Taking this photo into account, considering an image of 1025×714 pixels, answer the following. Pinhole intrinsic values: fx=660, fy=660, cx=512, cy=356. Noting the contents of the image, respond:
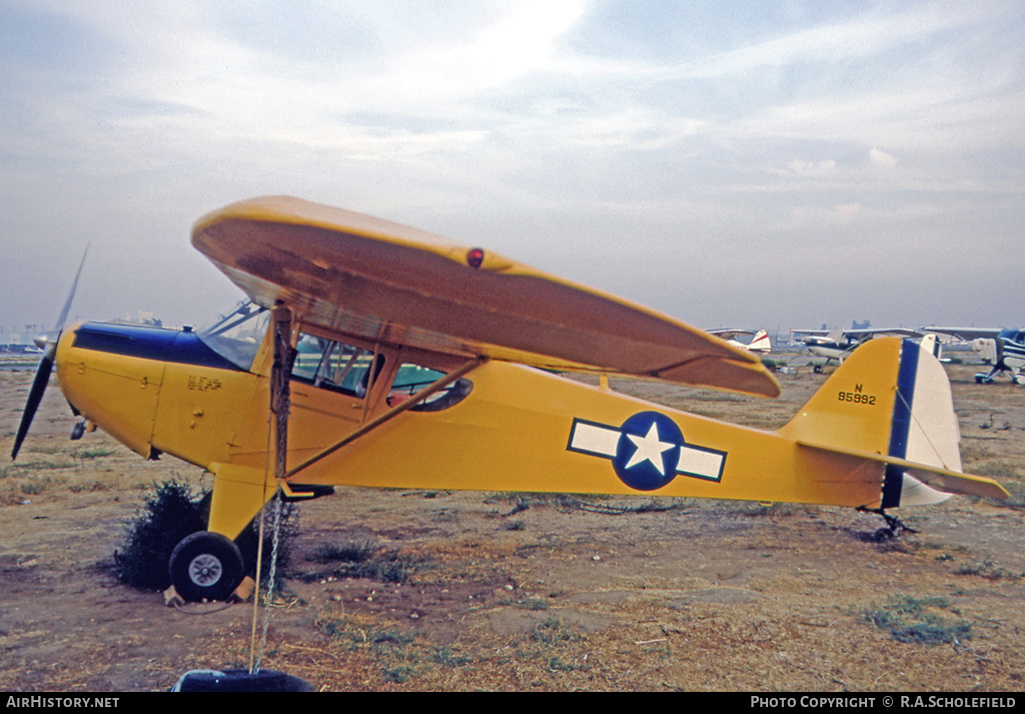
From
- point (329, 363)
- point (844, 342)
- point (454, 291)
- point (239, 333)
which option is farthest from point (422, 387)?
point (844, 342)

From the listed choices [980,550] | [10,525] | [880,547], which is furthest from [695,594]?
[10,525]

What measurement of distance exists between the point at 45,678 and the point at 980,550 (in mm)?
7726

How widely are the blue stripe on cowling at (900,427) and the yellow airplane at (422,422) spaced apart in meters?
0.01

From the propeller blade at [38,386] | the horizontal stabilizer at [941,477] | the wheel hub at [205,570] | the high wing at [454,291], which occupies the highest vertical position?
the high wing at [454,291]

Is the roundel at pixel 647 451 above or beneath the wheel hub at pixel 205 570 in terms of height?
above

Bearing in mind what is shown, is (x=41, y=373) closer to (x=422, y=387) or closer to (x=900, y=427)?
(x=422, y=387)

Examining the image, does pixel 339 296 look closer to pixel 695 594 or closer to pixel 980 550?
pixel 695 594

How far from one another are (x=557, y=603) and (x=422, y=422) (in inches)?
68.7

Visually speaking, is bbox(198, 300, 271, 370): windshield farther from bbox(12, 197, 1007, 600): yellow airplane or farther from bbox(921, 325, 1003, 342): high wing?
bbox(921, 325, 1003, 342): high wing

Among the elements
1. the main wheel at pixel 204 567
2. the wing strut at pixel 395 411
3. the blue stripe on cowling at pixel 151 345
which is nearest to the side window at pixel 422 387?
Result: the wing strut at pixel 395 411

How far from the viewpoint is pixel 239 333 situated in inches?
207

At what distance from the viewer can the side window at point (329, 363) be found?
16.9 ft

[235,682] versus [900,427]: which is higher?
[900,427]

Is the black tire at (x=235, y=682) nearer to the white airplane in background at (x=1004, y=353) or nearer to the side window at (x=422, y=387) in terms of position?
the side window at (x=422, y=387)
